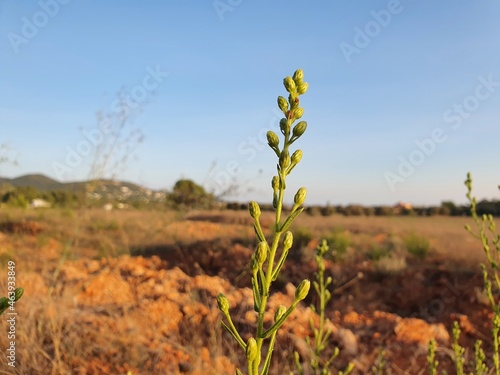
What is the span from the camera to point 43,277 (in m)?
6.80

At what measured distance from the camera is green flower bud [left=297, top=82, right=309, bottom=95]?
4.19 feet

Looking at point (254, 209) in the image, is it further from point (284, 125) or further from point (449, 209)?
point (449, 209)

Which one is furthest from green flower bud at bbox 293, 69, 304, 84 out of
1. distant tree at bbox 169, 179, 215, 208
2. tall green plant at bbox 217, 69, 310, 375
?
distant tree at bbox 169, 179, 215, 208

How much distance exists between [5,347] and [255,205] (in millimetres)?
3760

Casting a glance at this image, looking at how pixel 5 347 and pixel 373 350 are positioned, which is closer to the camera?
pixel 5 347

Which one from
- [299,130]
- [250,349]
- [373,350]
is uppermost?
[299,130]

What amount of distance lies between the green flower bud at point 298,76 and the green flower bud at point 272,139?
0.18 m

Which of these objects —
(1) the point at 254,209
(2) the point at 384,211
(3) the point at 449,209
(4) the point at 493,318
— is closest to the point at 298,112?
(1) the point at 254,209

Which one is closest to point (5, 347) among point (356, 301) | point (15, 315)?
point (15, 315)

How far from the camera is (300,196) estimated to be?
1.20m

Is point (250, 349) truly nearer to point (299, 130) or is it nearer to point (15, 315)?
point (299, 130)

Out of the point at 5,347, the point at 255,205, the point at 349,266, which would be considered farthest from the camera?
the point at 349,266

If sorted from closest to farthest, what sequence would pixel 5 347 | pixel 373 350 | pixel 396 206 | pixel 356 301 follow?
pixel 5 347, pixel 373 350, pixel 356 301, pixel 396 206

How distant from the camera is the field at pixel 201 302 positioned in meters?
4.13
